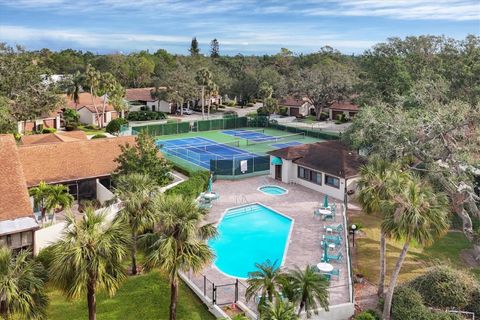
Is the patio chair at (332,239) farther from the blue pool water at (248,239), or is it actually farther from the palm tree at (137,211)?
the palm tree at (137,211)

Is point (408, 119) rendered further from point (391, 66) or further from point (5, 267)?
point (5, 267)

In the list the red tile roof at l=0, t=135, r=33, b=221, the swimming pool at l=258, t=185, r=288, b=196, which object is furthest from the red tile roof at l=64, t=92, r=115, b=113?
the red tile roof at l=0, t=135, r=33, b=221

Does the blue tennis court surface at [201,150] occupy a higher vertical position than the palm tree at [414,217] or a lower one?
lower

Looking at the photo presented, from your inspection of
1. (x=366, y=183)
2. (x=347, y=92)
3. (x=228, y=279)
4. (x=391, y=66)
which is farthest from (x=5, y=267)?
(x=347, y=92)

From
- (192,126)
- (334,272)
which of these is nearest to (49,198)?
(334,272)

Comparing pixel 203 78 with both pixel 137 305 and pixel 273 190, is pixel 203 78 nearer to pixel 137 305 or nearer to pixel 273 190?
pixel 273 190

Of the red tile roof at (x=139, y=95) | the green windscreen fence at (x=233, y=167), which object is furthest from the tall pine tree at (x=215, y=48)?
the green windscreen fence at (x=233, y=167)
